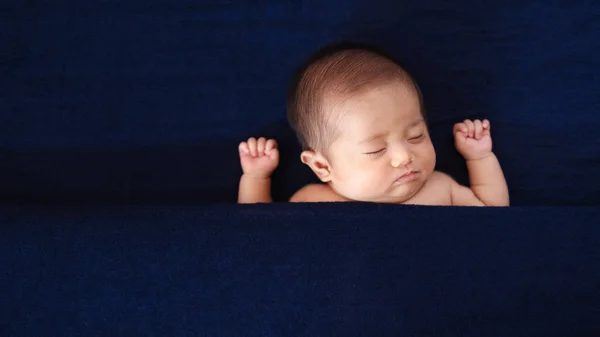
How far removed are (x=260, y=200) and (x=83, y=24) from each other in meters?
0.61

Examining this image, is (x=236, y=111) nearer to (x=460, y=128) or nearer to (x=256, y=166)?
(x=256, y=166)

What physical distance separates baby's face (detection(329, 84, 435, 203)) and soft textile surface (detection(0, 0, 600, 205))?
16 centimetres

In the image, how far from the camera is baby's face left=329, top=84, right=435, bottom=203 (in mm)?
1079

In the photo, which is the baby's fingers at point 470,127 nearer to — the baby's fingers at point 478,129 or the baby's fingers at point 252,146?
the baby's fingers at point 478,129

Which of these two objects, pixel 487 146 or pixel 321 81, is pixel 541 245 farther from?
pixel 321 81

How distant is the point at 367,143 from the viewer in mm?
1092

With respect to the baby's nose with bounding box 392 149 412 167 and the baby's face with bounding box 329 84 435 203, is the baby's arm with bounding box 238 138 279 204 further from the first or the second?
the baby's nose with bounding box 392 149 412 167

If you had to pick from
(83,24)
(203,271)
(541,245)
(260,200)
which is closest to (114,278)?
(203,271)

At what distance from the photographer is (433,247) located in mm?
1007

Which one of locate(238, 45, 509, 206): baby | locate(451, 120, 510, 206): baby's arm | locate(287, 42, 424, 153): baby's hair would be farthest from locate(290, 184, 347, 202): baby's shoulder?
locate(451, 120, 510, 206): baby's arm

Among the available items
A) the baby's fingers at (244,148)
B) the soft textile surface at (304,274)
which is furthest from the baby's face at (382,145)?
the baby's fingers at (244,148)

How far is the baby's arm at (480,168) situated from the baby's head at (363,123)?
130 millimetres

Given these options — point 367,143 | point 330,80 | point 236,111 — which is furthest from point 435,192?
point 236,111

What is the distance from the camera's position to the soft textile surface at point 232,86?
1.27 metres
